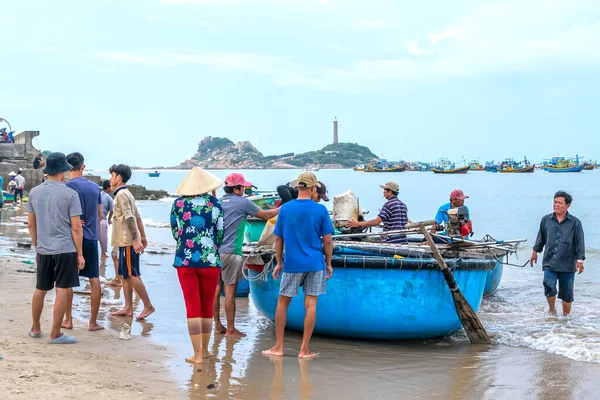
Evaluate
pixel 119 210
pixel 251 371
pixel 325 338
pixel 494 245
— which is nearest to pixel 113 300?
pixel 119 210

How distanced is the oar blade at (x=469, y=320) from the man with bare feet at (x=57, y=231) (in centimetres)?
400

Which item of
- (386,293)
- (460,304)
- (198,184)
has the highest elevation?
(198,184)

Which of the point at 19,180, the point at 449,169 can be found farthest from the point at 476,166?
the point at 19,180

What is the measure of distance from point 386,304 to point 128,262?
9.77 ft

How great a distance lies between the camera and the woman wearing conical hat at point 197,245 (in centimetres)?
638

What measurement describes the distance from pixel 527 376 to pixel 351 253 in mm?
2189

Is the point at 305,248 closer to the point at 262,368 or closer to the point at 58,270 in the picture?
the point at 262,368

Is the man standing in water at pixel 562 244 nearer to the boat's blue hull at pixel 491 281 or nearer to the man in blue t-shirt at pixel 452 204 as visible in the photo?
the man in blue t-shirt at pixel 452 204

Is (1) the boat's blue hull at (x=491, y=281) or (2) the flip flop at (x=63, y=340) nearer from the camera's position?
(2) the flip flop at (x=63, y=340)

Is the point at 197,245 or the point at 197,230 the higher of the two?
the point at 197,230

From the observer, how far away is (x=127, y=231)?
26.8ft

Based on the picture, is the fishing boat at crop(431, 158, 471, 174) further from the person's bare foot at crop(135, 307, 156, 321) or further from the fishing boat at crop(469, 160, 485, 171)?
the person's bare foot at crop(135, 307, 156, 321)

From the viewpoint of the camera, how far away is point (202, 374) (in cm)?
627

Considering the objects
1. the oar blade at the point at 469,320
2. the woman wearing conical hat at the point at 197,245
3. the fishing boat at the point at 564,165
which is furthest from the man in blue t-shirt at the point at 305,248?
the fishing boat at the point at 564,165
